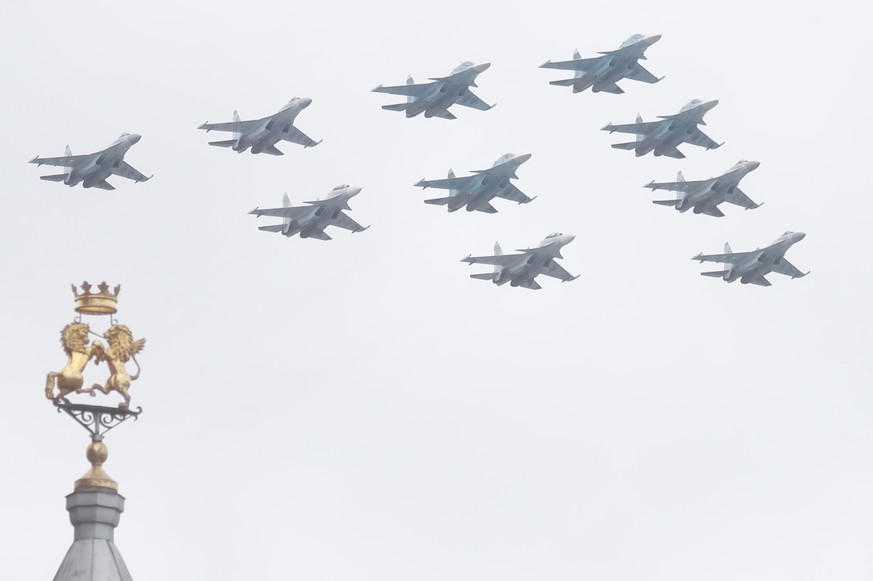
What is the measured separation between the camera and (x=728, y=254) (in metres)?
142

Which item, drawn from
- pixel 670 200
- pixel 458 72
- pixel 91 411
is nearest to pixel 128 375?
pixel 91 411

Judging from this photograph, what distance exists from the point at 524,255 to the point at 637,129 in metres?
12.9

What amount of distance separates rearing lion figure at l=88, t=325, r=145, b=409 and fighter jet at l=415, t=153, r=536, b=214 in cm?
8683

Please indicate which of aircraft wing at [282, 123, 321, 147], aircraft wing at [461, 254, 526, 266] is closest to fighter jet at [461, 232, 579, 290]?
aircraft wing at [461, 254, 526, 266]

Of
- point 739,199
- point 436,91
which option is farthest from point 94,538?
point 739,199

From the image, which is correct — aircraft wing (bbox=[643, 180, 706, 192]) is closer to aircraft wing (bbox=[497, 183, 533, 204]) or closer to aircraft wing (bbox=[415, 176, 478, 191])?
aircraft wing (bbox=[497, 183, 533, 204])

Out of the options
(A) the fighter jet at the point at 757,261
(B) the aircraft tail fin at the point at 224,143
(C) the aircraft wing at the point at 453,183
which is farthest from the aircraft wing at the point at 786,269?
(B) the aircraft tail fin at the point at 224,143

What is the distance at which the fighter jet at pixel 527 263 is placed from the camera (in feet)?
440

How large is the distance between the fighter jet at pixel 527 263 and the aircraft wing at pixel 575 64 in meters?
11.7

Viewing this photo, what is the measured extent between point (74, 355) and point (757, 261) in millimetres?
98549

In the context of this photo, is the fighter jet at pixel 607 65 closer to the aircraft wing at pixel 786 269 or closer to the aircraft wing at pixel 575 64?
the aircraft wing at pixel 575 64

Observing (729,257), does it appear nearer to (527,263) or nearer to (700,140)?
(700,140)

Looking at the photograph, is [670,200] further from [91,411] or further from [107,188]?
[91,411]

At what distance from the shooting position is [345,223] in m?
140
